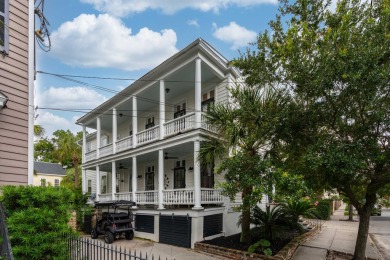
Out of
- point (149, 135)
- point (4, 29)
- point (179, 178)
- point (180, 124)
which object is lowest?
point (179, 178)

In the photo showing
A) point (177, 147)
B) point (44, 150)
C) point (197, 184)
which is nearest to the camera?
point (197, 184)

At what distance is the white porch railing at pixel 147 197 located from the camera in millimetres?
13008

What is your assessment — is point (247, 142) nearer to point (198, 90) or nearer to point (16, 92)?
point (198, 90)

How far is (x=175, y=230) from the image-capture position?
1109cm

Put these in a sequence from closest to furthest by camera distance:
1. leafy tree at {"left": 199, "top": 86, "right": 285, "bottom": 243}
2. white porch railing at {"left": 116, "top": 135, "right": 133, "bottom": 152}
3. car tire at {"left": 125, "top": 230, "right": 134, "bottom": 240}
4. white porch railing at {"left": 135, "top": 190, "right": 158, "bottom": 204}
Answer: leafy tree at {"left": 199, "top": 86, "right": 285, "bottom": 243} → car tire at {"left": 125, "top": 230, "right": 134, "bottom": 240} → white porch railing at {"left": 135, "top": 190, "right": 158, "bottom": 204} → white porch railing at {"left": 116, "top": 135, "right": 133, "bottom": 152}

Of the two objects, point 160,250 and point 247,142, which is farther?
point 160,250

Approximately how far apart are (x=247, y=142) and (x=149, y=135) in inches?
259

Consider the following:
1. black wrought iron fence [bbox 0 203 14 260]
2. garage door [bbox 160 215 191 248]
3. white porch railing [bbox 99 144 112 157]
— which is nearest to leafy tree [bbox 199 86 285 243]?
garage door [bbox 160 215 191 248]

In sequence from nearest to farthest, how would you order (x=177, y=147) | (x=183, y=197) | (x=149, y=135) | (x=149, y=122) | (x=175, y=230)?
(x=175, y=230)
(x=183, y=197)
(x=177, y=147)
(x=149, y=135)
(x=149, y=122)

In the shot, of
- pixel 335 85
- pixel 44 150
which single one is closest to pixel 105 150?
pixel 335 85

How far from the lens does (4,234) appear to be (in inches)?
167

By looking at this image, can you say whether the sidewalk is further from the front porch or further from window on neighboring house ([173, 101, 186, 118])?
window on neighboring house ([173, 101, 186, 118])

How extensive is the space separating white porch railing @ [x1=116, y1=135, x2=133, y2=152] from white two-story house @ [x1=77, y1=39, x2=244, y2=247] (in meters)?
0.03

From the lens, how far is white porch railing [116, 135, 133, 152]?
15574 mm
